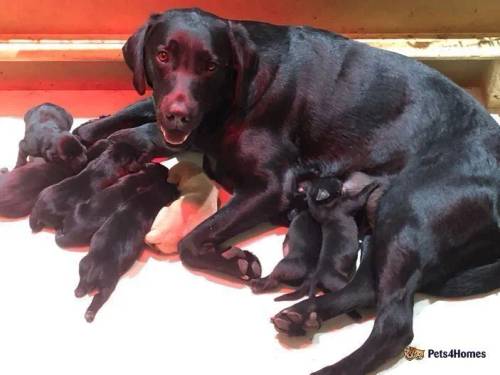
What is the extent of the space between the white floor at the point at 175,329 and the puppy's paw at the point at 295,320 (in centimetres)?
5

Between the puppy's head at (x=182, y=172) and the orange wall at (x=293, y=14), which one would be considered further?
the orange wall at (x=293, y=14)

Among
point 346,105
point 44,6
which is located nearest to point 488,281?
point 346,105

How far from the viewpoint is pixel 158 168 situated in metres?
2.24

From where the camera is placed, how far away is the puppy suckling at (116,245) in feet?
6.40

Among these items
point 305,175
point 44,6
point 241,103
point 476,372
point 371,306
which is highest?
point 44,6

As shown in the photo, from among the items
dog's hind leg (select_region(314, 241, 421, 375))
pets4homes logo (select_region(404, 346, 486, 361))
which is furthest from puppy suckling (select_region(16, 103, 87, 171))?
pets4homes logo (select_region(404, 346, 486, 361))

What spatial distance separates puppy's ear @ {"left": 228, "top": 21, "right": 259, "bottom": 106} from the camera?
6.68ft

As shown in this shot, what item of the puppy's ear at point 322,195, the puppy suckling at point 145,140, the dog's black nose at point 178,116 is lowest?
the puppy's ear at point 322,195

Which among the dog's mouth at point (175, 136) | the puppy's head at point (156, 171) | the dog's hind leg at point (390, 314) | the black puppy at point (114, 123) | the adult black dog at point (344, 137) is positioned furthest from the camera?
the black puppy at point (114, 123)

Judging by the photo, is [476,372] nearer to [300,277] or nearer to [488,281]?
[488,281]

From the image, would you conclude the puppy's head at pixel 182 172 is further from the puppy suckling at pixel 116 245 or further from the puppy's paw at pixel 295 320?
the puppy's paw at pixel 295 320

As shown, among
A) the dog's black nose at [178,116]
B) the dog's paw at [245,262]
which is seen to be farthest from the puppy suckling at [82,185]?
the dog's paw at [245,262]

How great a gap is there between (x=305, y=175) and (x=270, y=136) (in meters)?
0.19

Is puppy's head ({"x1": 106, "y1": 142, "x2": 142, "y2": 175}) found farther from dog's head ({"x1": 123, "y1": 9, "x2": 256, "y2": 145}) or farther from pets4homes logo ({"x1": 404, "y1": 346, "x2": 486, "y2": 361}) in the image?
pets4homes logo ({"x1": 404, "y1": 346, "x2": 486, "y2": 361})
